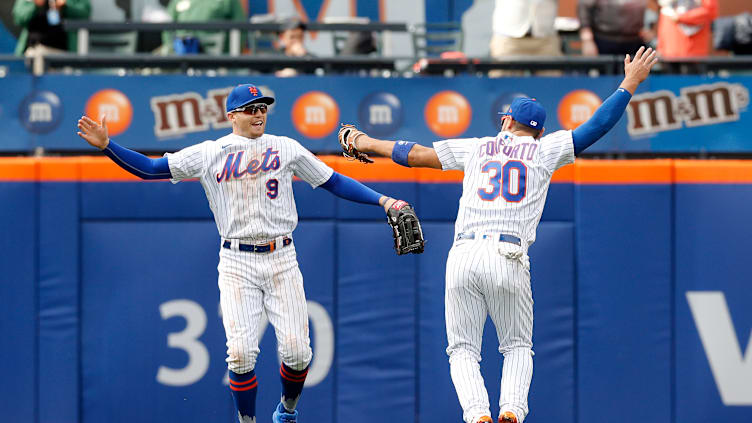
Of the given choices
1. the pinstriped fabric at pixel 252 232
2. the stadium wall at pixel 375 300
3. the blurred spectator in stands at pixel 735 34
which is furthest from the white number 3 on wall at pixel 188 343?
the blurred spectator in stands at pixel 735 34

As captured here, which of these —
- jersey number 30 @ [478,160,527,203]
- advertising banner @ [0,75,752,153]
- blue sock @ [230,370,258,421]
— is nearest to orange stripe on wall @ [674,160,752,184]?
advertising banner @ [0,75,752,153]

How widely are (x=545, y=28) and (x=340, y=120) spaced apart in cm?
196

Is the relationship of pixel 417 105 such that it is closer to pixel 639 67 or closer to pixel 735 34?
pixel 735 34

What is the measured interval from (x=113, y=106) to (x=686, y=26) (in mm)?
5000

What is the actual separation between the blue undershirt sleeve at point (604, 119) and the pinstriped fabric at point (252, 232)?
1.60 m

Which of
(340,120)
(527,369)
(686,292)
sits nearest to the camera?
(527,369)

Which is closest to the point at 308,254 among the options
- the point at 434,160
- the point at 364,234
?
the point at 364,234

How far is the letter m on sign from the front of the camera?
6.84 metres

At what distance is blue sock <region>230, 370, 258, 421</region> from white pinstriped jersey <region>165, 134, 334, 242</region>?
0.79 metres

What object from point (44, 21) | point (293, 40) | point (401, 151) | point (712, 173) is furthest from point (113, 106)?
point (712, 173)

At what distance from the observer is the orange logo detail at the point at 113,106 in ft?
27.8

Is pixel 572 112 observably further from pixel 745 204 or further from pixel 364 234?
pixel 364 234

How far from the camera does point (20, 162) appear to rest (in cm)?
696

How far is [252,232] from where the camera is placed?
5.61 m
